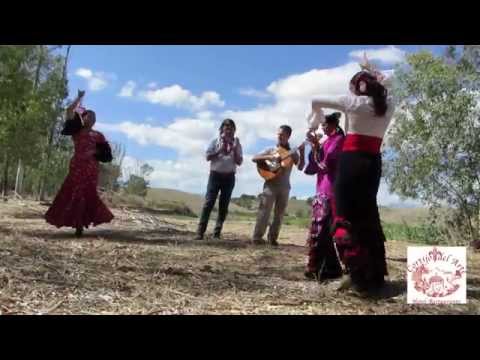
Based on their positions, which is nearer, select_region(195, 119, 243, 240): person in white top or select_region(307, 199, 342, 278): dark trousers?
select_region(307, 199, 342, 278): dark trousers

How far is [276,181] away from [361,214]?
125 inches

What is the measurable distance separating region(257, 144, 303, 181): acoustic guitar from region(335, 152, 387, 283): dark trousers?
9.73 ft

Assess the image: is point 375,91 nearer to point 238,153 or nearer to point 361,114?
point 361,114

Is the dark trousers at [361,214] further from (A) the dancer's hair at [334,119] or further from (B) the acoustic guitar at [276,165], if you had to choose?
(B) the acoustic guitar at [276,165]

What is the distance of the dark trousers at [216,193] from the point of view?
24.7 ft

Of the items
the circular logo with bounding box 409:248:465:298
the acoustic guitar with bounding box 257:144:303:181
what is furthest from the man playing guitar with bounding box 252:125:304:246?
the circular logo with bounding box 409:248:465:298

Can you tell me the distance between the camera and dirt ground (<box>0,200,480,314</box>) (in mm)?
3500

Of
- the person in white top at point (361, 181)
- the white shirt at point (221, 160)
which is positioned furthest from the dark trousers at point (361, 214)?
the white shirt at point (221, 160)

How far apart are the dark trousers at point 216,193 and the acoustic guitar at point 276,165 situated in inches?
20.8

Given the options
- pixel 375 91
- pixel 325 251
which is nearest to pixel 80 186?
pixel 325 251

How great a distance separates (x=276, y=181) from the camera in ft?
23.8

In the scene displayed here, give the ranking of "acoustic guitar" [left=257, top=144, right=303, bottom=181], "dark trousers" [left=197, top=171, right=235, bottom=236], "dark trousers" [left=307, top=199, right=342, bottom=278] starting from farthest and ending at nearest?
"dark trousers" [left=197, top=171, right=235, bottom=236] → "acoustic guitar" [left=257, top=144, right=303, bottom=181] → "dark trousers" [left=307, top=199, right=342, bottom=278]

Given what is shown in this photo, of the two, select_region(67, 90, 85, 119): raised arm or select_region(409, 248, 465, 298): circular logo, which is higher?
select_region(67, 90, 85, 119): raised arm

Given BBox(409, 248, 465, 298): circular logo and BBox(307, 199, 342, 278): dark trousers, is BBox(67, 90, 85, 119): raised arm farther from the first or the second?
BBox(409, 248, 465, 298): circular logo
